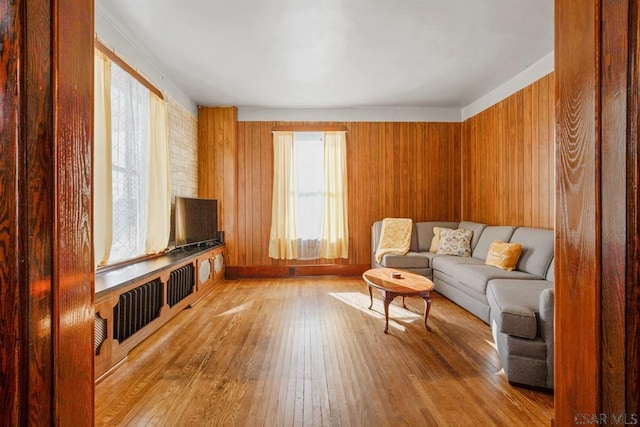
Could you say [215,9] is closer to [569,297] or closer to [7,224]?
[7,224]

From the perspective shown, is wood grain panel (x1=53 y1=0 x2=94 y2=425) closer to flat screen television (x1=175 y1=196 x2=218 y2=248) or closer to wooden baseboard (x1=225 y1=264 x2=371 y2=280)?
flat screen television (x1=175 y1=196 x2=218 y2=248)

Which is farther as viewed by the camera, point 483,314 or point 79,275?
point 483,314

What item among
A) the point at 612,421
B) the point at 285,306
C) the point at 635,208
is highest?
the point at 635,208

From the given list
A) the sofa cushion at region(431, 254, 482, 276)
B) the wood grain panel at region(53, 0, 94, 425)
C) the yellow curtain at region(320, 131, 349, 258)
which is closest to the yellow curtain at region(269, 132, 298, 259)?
the yellow curtain at region(320, 131, 349, 258)

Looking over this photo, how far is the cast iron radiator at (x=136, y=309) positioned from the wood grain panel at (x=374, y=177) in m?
2.32

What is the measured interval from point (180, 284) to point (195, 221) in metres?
1.08

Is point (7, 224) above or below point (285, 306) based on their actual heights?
above

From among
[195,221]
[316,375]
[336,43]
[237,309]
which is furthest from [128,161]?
[316,375]

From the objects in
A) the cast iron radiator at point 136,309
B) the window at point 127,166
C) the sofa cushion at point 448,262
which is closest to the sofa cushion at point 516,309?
the sofa cushion at point 448,262

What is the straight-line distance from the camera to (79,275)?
0.77 meters

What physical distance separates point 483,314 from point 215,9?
376 centimetres

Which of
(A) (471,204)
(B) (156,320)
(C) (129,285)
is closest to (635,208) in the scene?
(C) (129,285)

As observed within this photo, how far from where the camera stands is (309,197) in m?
5.22

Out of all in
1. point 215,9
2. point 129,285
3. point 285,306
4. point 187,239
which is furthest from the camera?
point 187,239
